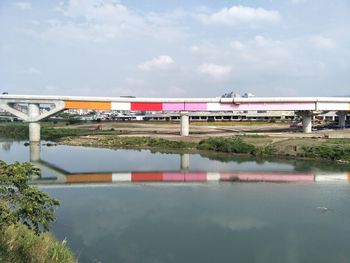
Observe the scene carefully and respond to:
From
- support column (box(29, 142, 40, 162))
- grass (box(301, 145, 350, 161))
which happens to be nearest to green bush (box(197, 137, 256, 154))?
grass (box(301, 145, 350, 161))

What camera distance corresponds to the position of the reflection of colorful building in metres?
24.7

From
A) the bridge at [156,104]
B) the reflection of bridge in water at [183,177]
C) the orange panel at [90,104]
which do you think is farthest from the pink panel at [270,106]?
the reflection of bridge in water at [183,177]

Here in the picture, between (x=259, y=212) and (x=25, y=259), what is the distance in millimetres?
10391

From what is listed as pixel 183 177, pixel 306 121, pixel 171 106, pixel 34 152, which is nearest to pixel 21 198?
pixel 183 177

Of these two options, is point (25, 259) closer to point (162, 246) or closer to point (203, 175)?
point (162, 246)

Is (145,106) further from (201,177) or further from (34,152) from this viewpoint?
(201,177)

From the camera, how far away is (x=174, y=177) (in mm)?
25922

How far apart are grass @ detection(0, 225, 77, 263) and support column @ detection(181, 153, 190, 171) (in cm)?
1885

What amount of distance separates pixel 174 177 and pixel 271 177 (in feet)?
19.9

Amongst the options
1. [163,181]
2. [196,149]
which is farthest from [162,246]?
[196,149]

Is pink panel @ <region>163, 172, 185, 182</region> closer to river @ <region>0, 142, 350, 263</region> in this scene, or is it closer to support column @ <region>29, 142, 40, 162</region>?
river @ <region>0, 142, 350, 263</region>

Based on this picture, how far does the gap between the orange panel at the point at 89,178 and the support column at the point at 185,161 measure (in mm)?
5837

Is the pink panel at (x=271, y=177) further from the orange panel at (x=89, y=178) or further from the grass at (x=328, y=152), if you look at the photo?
the orange panel at (x=89, y=178)

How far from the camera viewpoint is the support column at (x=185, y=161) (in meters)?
29.7
